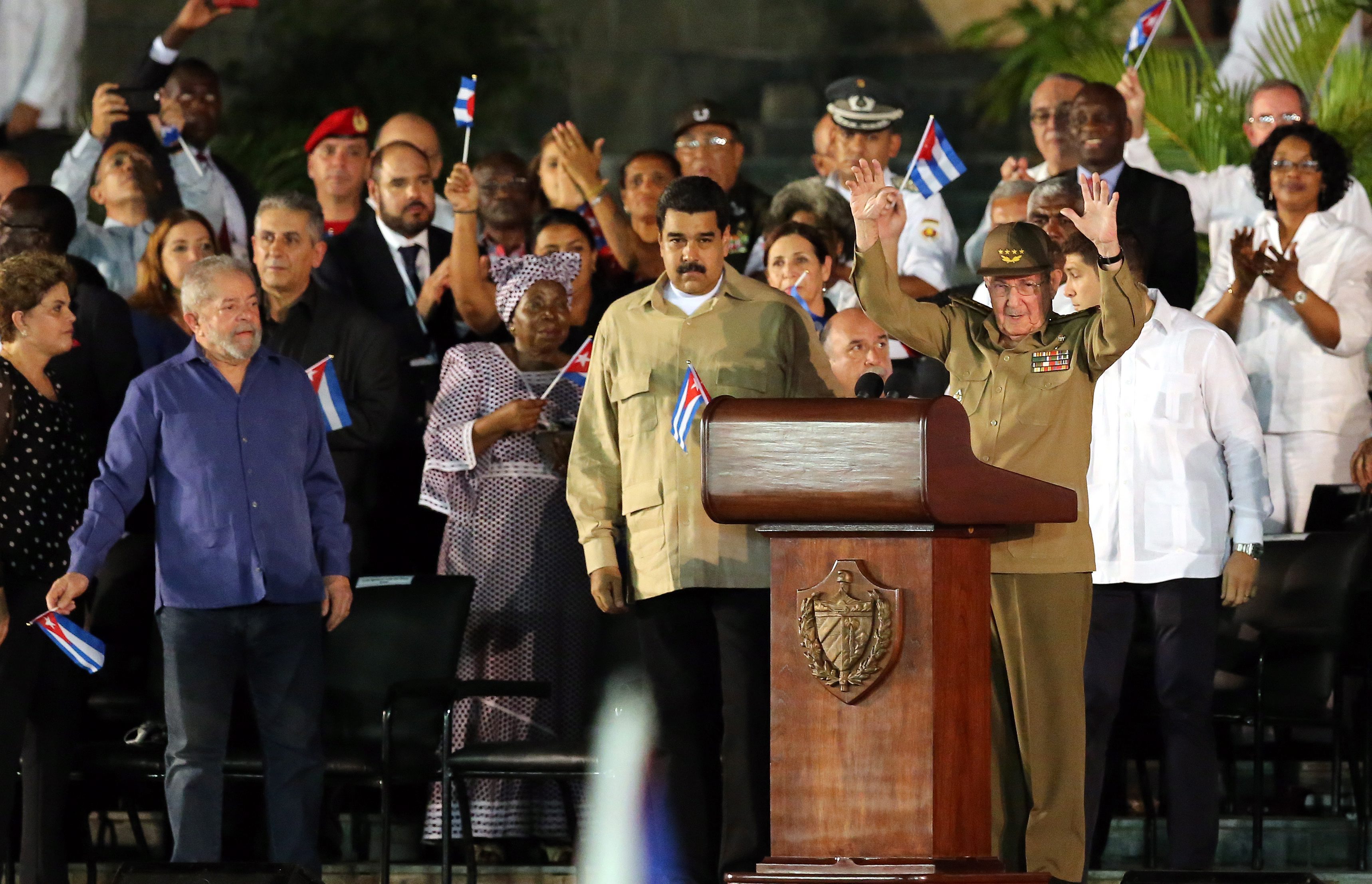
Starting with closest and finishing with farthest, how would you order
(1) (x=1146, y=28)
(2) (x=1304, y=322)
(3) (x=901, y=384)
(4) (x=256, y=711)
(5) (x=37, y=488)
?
(4) (x=256, y=711) < (5) (x=37, y=488) < (3) (x=901, y=384) < (2) (x=1304, y=322) < (1) (x=1146, y=28)

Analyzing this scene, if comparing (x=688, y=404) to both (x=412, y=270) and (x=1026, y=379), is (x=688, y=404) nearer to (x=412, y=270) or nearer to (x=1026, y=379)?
(x=1026, y=379)

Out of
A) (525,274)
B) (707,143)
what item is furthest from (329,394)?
(707,143)

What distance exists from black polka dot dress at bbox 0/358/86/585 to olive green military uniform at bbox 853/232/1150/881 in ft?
7.96

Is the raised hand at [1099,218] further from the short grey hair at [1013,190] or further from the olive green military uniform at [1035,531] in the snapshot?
the short grey hair at [1013,190]

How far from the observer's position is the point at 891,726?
3.72 metres

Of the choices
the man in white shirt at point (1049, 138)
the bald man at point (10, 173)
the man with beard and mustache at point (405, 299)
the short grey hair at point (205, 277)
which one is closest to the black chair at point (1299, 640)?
the man in white shirt at point (1049, 138)

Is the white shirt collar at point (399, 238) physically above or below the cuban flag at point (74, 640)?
above

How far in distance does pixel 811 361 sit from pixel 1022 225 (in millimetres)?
889

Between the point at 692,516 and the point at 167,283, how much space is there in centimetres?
274

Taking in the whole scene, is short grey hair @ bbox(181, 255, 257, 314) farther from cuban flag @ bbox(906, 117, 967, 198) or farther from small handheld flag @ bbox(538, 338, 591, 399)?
cuban flag @ bbox(906, 117, 967, 198)

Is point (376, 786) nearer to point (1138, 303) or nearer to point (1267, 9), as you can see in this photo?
point (1138, 303)

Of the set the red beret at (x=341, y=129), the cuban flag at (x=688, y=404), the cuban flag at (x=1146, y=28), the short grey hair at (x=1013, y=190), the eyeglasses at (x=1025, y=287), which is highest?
the cuban flag at (x=1146, y=28)

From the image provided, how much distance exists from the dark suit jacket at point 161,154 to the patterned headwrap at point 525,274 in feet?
4.78

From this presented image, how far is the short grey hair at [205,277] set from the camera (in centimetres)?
562
